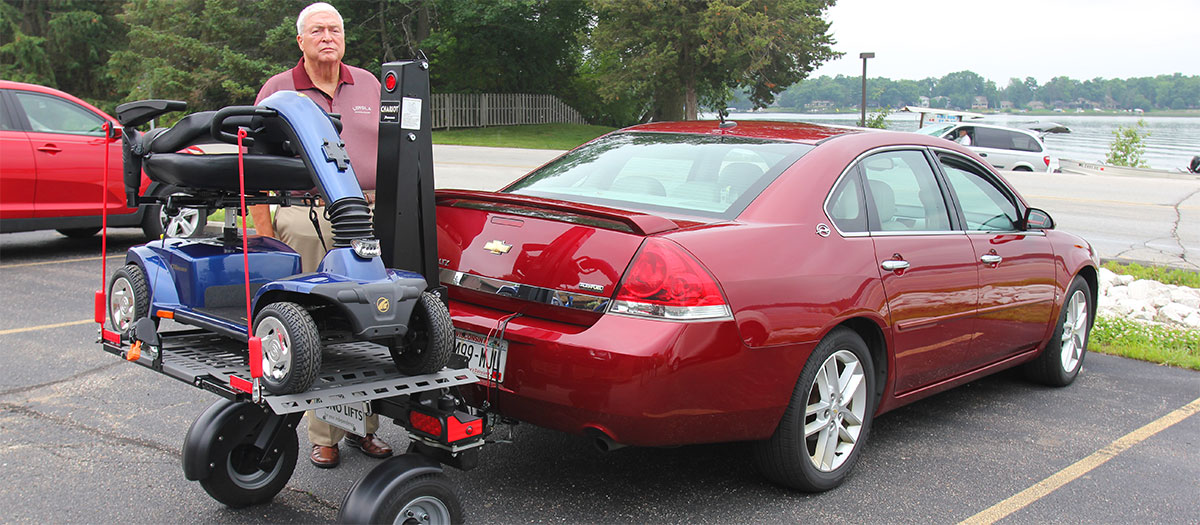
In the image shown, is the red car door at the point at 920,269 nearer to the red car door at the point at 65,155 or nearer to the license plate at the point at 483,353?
the license plate at the point at 483,353

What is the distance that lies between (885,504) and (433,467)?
180cm

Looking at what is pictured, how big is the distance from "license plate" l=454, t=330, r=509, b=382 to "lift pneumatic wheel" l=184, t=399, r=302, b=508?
65cm

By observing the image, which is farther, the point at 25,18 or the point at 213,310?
the point at 25,18

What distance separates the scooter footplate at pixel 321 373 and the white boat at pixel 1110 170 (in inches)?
928

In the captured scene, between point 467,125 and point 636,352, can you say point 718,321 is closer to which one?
point 636,352

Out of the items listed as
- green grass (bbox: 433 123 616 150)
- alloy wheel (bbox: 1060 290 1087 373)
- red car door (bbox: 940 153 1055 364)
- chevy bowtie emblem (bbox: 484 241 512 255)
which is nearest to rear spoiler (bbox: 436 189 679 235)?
chevy bowtie emblem (bbox: 484 241 512 255)

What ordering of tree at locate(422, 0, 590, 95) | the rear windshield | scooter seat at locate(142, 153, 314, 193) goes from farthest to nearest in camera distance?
1. tree at locate(422, 0, 590, 95)
2. the rear windshield
3. scooter seat at locate(142, 153, 314, 193)

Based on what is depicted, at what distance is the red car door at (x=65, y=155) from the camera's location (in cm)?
888

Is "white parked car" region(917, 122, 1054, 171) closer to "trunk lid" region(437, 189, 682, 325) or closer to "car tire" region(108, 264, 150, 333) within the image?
"trunk lid" region(437, 189, 682, 325)

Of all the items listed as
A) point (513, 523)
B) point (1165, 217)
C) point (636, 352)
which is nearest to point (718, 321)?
point (636, 352)

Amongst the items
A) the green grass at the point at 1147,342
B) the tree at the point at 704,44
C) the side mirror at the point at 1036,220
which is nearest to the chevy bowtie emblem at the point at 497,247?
the side mirror at the point at 1036,220

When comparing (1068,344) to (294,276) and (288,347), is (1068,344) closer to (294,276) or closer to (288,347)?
(294,276)

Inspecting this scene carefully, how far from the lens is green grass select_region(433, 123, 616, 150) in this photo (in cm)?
3150

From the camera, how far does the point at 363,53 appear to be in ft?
119
